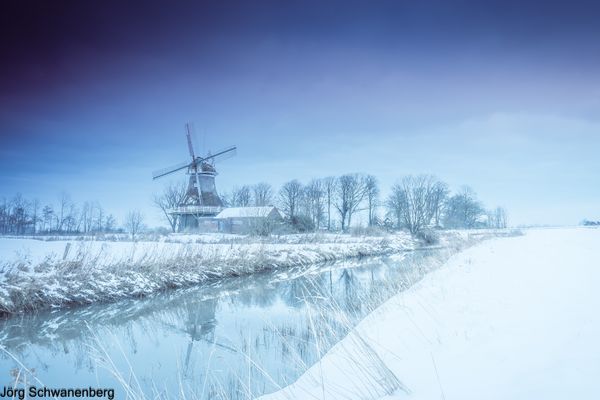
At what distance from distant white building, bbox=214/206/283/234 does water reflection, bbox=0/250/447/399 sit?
2097 centimetres

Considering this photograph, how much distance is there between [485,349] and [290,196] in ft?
186

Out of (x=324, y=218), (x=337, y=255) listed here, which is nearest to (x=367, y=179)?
(x=324, y=218)

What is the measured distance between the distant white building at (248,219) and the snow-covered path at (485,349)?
2768 centimetres

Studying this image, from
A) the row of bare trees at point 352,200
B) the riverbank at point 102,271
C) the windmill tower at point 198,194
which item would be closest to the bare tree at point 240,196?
the row of bare trees at point 352,200

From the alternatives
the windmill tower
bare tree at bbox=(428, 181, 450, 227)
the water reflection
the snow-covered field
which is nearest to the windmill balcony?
the windmill tower

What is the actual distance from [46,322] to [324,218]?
5254cm

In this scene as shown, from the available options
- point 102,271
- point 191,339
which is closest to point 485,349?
point 191,339

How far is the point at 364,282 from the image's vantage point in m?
13.0

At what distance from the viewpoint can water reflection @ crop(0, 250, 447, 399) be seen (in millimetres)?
4566

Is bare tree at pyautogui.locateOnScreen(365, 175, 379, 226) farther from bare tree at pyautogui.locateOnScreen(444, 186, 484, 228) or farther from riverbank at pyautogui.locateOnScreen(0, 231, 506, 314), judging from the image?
riverbank at pyautogui.locateOnScreen(0, 231, 506, 314)

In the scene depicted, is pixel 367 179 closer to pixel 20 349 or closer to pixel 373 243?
pixel 373 243

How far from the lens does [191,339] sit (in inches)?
280

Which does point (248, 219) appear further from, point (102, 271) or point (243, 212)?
point (102, 271)

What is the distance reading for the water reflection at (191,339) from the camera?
457 cm
